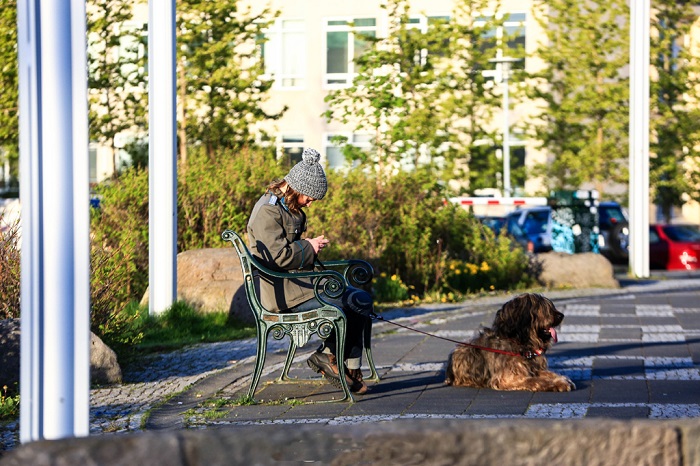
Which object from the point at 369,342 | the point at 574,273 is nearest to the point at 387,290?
the point at 574,273

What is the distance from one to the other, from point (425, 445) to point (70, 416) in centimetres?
164

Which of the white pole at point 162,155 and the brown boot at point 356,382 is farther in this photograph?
the white pole at point 162,155

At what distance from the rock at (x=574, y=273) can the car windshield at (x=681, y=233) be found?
14.3 metres

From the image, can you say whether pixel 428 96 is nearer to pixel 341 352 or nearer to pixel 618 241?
pixel 618 241

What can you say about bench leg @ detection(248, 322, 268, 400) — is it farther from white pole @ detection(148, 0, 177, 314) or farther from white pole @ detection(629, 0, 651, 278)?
white pole @ detection(629, 0, 651, 278)

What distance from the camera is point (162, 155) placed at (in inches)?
498

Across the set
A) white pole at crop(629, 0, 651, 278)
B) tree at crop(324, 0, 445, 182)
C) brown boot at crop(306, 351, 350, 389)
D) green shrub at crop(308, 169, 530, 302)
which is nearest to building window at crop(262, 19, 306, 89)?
tree at crop(324, 0, 445, 182)

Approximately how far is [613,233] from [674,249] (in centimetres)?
168

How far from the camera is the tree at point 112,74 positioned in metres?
24.8

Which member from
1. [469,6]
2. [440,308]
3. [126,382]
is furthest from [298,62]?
[126,382]

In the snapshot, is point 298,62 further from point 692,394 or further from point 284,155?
point 692,394

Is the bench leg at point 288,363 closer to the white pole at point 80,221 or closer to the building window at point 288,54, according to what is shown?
the white pole at point 80,221

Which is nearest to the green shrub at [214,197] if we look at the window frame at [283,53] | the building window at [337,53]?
the building window at [337,53]

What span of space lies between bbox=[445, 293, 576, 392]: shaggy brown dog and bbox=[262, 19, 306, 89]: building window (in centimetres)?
3600
